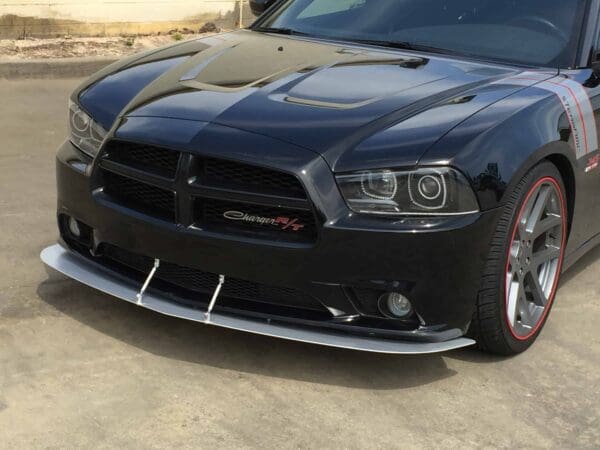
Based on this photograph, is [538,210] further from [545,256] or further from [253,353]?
[253,353]

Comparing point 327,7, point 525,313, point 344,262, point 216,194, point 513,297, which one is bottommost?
point 525,313

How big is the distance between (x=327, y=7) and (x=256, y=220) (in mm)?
2068

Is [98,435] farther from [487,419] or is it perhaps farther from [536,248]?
[536,248]

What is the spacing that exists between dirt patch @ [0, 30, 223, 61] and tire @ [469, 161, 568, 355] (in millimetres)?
6261

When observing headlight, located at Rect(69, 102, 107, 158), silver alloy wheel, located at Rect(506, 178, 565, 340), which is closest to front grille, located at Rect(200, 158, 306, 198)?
headlight, located at Rect(69, 102, 107, 158)

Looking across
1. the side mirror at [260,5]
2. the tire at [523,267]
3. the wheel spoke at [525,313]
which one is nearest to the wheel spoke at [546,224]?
the tire at [523,267]

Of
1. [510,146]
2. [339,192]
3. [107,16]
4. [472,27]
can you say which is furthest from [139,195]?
[107,16]

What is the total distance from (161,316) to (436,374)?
1.16 m

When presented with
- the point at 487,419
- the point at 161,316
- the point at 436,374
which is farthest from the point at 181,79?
the point at 487,419

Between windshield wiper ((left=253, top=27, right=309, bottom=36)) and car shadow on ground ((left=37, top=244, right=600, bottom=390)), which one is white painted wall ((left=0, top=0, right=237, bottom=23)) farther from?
car shadow on ground ((left=37, top=244, right=600, bottom=390))

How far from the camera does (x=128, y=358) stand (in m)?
3.90

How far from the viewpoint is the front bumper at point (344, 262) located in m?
3.52

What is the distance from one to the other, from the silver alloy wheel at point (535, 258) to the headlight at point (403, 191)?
0.43 metres

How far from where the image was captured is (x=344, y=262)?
3.55m
